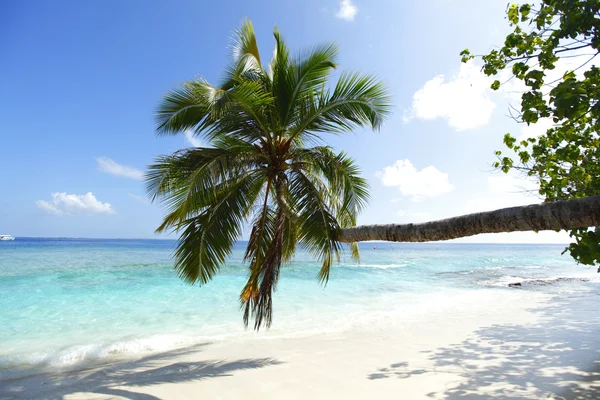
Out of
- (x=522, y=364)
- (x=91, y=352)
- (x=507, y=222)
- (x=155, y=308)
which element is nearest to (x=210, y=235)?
(x=507, y=222)

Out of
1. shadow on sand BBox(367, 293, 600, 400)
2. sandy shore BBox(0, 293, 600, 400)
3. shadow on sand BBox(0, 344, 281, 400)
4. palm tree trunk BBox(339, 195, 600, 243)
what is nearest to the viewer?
palm tree trunk BBox(339, 195, 600, 243)

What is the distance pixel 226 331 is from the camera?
8.98 meters

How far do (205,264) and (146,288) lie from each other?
472 inches

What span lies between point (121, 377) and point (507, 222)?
6.08m

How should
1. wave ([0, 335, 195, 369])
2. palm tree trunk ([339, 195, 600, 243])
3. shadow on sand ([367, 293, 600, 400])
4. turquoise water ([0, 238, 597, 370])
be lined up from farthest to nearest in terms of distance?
1. turquoise water ([0, 238, 597, 370])
2. wave ([0, 335, 195, 369])
3. shadow on sand ([367, 293, 600, 400])
4. palm tree trunk ([339, 195, 600, 243])

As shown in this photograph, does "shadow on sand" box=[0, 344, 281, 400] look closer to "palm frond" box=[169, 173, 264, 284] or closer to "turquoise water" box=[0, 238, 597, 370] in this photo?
"turquoise water" box=[0, 238, 597, 370]

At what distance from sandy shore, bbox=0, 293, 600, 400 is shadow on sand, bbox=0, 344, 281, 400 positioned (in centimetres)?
2

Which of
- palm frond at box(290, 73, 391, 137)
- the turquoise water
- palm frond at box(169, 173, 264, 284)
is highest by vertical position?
palm frond at box(290, 73, 391, 137)

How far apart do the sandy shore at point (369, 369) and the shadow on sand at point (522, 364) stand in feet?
0.05

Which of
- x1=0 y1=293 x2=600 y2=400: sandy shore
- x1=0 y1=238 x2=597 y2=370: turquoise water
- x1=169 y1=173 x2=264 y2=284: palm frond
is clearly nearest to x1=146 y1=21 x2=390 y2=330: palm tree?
x1=169 y1=173 x2=264 y2=284: palm frond

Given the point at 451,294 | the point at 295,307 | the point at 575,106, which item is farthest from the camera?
the point at 451,294

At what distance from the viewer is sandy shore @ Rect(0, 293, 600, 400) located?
4.83m

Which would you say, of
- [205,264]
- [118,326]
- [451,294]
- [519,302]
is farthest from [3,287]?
[519,302]

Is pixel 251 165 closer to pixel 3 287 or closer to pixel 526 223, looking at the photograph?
pixel 526 223
